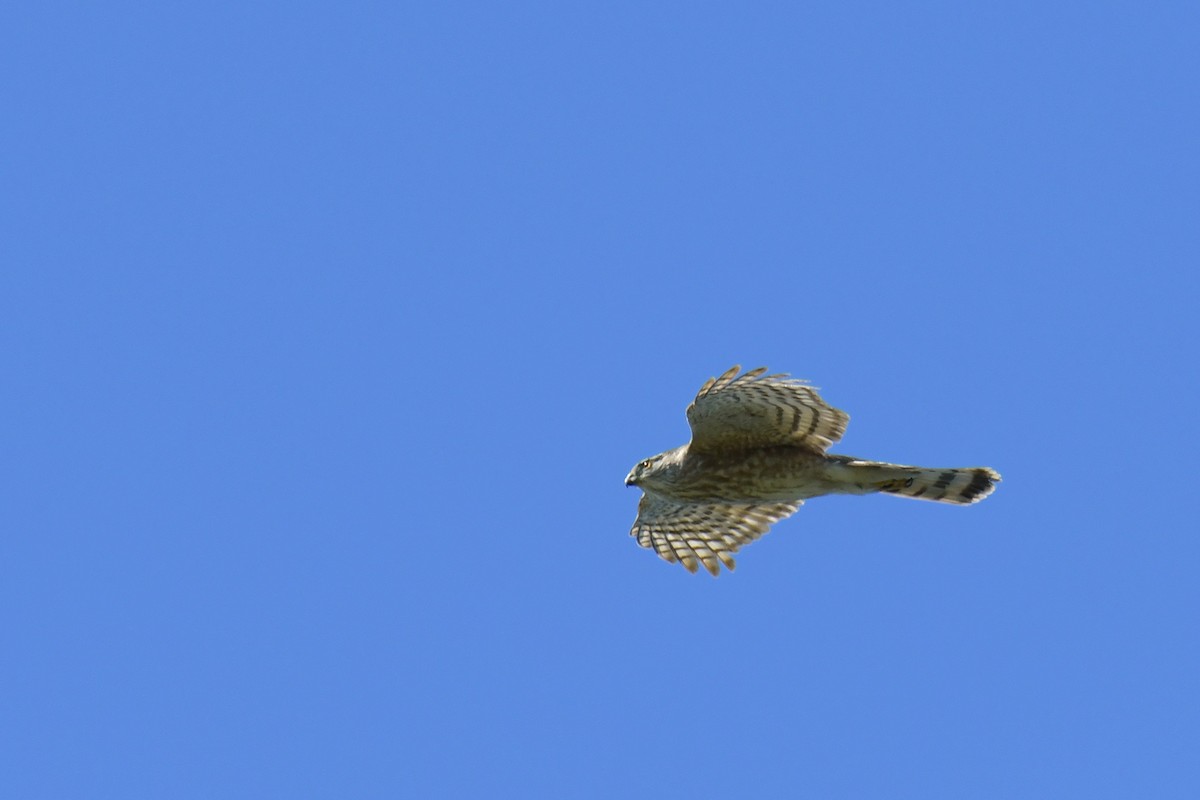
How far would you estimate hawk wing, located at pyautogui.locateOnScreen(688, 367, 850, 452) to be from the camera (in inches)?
443

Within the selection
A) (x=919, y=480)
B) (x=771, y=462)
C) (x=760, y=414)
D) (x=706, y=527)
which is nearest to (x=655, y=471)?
(x=771, y=462)

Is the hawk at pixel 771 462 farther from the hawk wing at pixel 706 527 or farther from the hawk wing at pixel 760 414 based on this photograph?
the hawk wing at pixel 706 527

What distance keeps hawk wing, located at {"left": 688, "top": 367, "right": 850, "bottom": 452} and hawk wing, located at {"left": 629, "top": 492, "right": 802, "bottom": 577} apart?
1455 mm

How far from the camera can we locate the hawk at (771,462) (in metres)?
11.4

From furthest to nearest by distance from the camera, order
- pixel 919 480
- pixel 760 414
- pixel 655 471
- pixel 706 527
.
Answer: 1. pixel 706 527
2. pixel 655 471
3. pixel 919 480
4. pixel 760 414

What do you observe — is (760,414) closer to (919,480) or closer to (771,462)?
(771,462)

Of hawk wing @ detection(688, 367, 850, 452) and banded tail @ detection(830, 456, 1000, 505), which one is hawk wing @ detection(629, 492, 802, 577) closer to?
hawk wing @ detection(688, 367, 850, 452)

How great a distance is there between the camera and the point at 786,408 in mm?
11523

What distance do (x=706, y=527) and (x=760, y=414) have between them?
2.19m

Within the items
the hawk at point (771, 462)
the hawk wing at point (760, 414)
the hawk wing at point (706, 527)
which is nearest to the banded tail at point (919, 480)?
the hawk at point (771, 462)

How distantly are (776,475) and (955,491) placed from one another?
59.6 inches

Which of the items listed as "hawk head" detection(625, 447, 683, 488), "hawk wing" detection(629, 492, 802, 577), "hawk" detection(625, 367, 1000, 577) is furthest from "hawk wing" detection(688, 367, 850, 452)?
"hawk wing" detection(629, 492, 802, 577)

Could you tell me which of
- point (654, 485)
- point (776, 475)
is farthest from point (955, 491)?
point (654, 485)

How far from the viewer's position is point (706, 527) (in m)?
13.5
